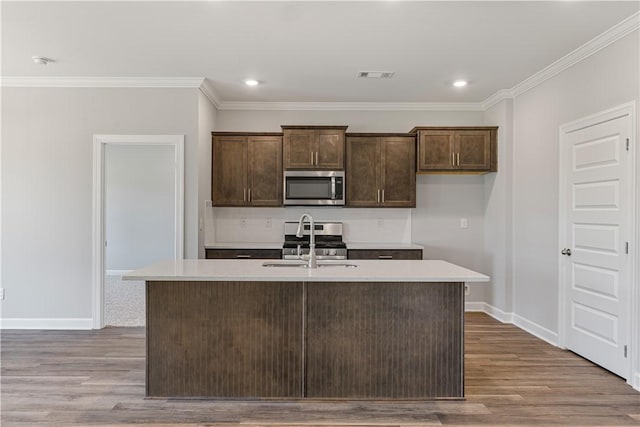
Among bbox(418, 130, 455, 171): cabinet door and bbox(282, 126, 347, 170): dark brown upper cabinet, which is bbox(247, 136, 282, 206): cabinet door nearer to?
bbox(282, 126, 347, 170): dark brown upper cabinet

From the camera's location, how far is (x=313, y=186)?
481cm

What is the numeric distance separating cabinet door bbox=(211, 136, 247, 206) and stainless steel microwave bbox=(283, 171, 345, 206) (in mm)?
523

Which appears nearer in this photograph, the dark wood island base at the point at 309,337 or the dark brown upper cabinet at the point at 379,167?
the dark wood island base at the point at 309,337

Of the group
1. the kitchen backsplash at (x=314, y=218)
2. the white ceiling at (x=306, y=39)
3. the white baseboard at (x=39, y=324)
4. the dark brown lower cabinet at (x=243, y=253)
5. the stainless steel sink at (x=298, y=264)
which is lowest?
the white baseboard at (x=39, y=324)

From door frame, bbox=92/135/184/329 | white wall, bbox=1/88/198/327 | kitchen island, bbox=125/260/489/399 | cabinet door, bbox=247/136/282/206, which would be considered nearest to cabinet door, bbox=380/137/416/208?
cabinet door, bbox=247/136/282/206

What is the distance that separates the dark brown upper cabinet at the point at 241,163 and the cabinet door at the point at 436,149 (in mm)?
1656

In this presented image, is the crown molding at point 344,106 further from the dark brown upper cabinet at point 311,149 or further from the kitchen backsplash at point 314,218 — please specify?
the kitchen backsplash at point 314,218

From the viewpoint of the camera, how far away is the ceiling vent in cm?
403

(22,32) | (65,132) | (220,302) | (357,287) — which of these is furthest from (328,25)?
(65,132)

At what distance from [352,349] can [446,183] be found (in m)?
3.22

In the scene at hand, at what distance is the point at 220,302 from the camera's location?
258 centimetres

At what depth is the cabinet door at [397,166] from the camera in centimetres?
489

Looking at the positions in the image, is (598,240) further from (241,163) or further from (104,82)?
(104,82)

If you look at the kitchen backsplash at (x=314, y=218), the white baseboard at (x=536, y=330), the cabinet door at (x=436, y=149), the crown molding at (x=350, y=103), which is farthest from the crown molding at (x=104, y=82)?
the white baseboard at (x=536, y=330)
